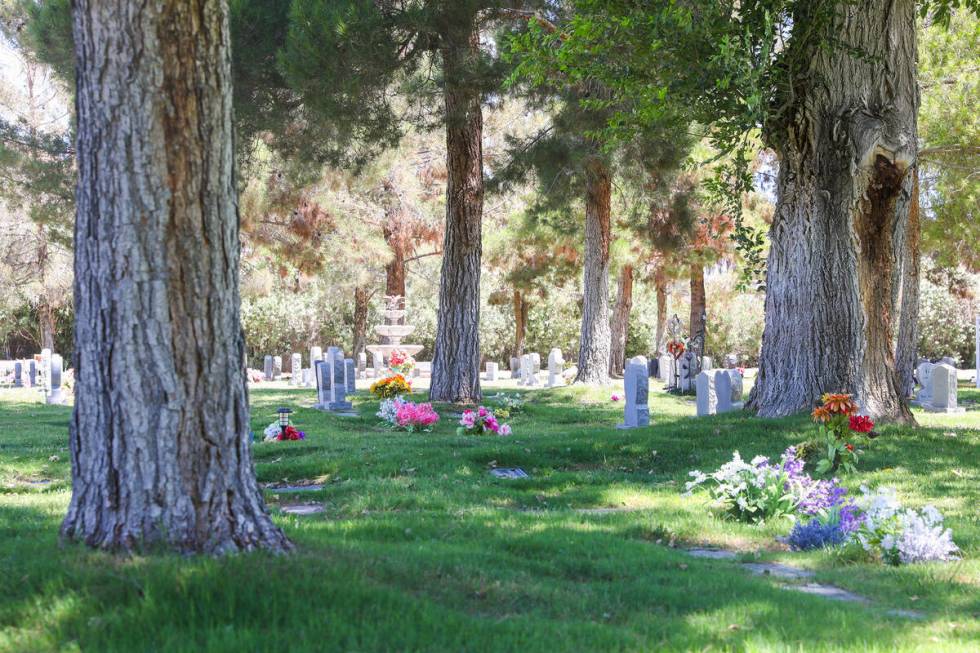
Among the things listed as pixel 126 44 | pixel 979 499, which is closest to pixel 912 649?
pixel 126 44

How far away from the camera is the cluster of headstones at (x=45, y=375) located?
70.2 ft

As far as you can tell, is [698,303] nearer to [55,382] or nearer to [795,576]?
[55,382]

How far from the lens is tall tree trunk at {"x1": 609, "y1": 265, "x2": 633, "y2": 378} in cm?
2998

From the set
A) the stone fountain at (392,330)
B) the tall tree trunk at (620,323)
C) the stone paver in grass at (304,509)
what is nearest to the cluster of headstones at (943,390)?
the tall tree trunk at (620,323)

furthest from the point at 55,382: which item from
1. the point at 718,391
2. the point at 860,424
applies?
the point at 860,424

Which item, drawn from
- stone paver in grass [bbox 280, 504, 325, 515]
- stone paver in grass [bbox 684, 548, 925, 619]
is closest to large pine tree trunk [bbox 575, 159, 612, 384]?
stone paver in grass [bbox 280, 504, 325, 515]

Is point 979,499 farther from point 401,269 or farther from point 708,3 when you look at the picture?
point 401,269

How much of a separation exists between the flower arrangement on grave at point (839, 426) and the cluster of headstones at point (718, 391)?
6.04 meters

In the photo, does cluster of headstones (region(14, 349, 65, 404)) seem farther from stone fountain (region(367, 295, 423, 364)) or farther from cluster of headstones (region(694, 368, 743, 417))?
cluster of headstones (region(694, 368, 743, 417))

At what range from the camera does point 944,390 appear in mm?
17531

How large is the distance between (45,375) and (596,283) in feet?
49.6

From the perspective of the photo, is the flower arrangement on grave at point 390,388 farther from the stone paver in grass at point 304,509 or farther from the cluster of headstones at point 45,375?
the stone paver in grass at point 304,509

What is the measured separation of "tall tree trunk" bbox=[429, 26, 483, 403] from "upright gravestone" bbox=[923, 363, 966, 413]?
29.4ft

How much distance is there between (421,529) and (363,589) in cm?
220
